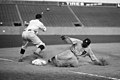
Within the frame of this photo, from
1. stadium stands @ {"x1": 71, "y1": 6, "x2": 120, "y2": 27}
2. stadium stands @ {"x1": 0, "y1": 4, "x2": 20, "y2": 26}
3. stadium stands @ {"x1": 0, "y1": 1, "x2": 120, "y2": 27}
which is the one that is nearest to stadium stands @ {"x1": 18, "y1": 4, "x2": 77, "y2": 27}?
stadium stands @ {"x1": 0, "y1": 1, "x2": 120, "y2": 27}

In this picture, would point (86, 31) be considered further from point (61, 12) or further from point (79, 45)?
point (79, 45)

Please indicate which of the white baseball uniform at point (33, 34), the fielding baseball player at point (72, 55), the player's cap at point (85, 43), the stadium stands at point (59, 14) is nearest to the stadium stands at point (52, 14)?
the stadium stands at point (59, 14)

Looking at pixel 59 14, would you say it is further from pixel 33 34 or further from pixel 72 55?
pixel 72 55

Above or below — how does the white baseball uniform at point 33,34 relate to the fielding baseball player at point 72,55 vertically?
above

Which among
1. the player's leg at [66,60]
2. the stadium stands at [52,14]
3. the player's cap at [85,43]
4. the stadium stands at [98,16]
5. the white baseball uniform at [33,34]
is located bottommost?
the stadium stands at [98,16]

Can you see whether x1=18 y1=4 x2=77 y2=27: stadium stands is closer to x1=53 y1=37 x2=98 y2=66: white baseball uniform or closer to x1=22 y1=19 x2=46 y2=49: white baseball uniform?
x1=22 y1=19 x2=46 y2=49: white baseball uniform

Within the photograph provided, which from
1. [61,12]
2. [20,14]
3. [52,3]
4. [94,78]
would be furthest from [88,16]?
[94,78]

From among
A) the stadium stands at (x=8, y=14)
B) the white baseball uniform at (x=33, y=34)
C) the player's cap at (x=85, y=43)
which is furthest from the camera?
the stadium stands at (x=8, y=14)

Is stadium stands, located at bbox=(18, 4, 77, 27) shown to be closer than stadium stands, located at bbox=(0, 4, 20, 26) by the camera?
No

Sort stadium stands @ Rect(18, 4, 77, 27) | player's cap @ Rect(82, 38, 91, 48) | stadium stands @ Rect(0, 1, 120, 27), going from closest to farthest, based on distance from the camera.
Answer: player's cap @ Rect(82, 38, 91, 48)
stadium stands @ Rect(0, 1, 120, 27)
stadium stands @ Rect(18, 4, 77, 27)

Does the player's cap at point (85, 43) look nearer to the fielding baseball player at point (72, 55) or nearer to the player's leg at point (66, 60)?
the fielding baseball player at point (72, 55)

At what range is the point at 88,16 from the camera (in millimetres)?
42281

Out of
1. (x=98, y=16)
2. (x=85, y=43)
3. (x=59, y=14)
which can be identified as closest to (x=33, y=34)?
(x=85, y=43)

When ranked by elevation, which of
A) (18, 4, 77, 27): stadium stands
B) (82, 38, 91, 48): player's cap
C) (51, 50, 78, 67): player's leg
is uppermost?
(82, 38, 91, 48): player's cap
